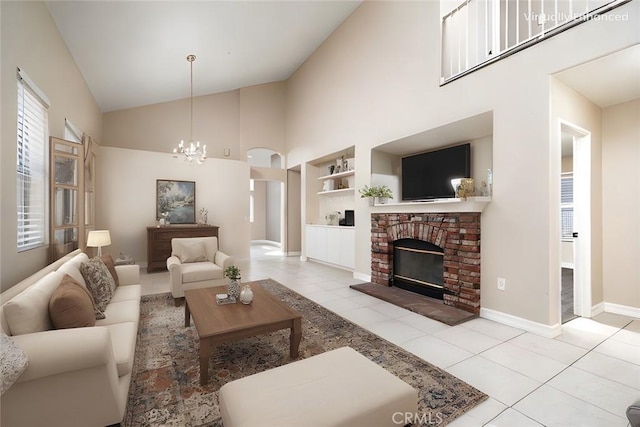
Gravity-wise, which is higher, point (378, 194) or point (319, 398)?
point (378, 194)

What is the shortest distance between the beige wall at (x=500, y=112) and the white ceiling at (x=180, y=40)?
53.3 inches

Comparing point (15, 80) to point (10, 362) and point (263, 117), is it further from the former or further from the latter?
point (263, 117)

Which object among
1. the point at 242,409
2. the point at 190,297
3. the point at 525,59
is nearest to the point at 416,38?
the point at 525,59

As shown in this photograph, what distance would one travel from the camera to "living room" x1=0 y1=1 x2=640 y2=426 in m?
2.57

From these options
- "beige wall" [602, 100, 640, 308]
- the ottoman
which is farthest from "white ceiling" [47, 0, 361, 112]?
"beige wall" [602, 100, 640, 308]

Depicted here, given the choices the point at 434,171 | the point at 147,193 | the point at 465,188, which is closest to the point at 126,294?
the point at 465,188

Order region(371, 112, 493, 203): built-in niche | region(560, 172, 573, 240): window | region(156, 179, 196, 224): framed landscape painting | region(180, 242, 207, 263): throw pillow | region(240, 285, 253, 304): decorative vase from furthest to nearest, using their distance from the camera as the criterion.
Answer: region(156, 179, 196, 224): framed landscape painting
region(560, 172, 573, 240): window
region(180, 242, 207, 263): throw pillow
region(371, 112, 493, 203): built-in niche
region(240, 285, 253, 304): decorative vase

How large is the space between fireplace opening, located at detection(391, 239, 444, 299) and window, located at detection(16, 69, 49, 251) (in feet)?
14.7

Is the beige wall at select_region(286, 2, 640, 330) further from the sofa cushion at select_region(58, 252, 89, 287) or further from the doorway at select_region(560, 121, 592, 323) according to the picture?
the sofa cushion at select_region(58, 252, 89, 287)

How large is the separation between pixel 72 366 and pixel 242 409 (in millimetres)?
897

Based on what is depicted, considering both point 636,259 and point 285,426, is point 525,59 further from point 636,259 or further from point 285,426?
point 285,426

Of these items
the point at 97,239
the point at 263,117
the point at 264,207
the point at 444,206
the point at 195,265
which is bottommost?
the point at 195,265

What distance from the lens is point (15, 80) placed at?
239cm

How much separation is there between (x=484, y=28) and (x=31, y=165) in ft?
17.7
